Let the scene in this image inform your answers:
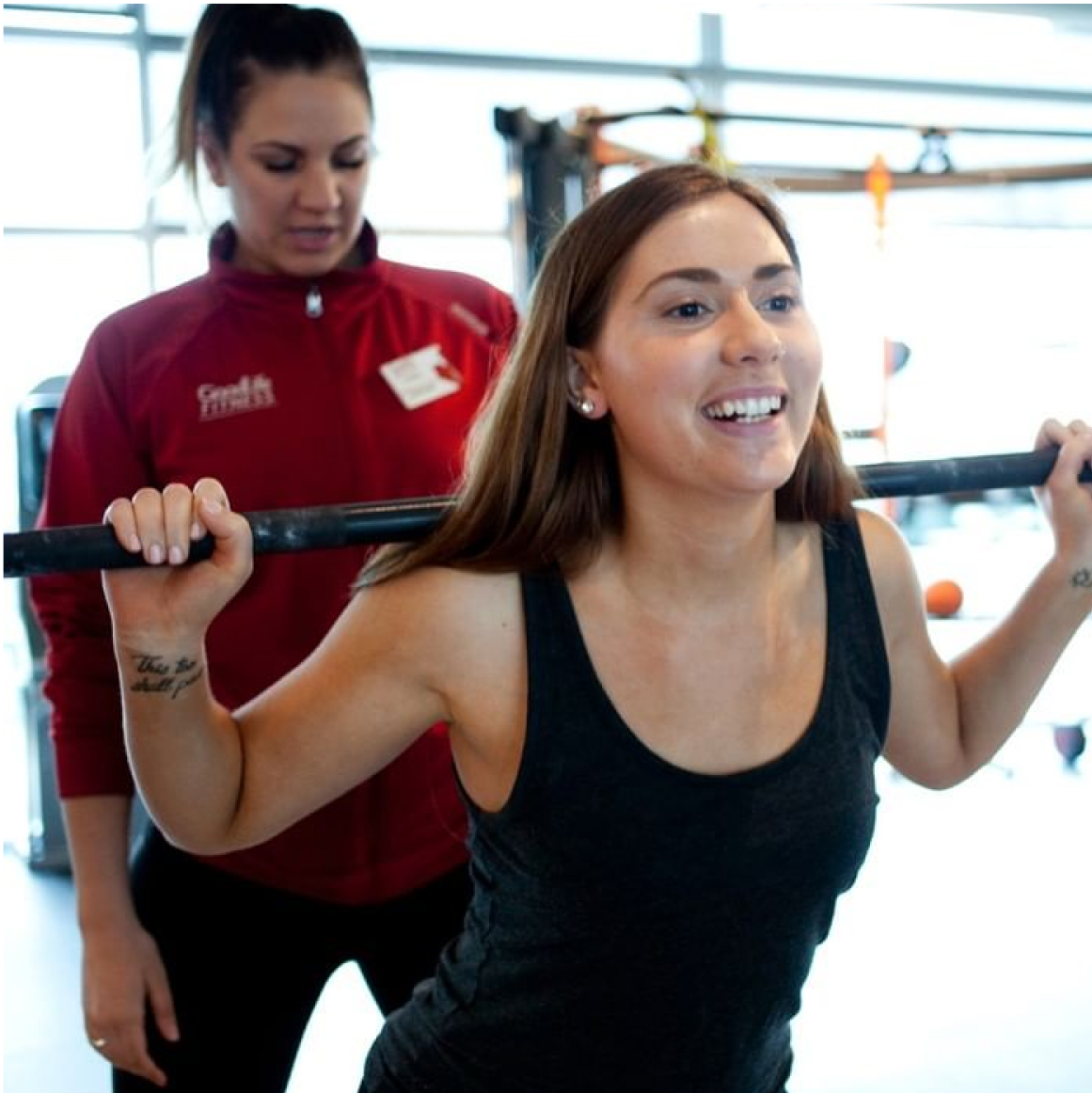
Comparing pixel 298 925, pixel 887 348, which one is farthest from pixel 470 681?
pixel 887 348

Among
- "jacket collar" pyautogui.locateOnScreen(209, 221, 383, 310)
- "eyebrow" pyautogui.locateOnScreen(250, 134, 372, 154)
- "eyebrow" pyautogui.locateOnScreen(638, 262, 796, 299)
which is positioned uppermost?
"eyebrow" pyautogui.locateOnScreen(250, 134, 372, 154)

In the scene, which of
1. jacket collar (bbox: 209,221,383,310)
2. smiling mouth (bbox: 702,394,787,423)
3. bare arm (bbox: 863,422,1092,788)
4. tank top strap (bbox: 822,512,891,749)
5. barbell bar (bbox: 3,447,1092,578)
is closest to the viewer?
barbell bar (bbox: 3,447,1092,578)

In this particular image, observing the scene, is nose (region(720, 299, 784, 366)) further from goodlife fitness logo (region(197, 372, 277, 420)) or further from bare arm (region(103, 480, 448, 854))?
goodlife fitness logo (region(197, 372, 277, 420))

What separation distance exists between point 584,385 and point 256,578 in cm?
43

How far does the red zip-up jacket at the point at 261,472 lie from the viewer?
1485 millimetres

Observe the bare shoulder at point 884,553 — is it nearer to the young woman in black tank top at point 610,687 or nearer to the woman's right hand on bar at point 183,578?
the young woman in black tank top at point 610,687

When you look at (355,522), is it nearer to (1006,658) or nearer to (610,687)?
(610,687)

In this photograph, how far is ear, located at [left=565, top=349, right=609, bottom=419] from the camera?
4.44 ft

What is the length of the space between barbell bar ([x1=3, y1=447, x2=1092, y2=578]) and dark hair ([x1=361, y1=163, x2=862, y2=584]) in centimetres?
4

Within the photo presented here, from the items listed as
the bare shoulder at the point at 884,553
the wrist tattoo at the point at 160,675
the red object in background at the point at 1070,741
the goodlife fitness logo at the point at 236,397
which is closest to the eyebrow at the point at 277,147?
the goodlife fitness logo at the point at 236,397

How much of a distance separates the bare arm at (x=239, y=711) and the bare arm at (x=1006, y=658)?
0.53 meters

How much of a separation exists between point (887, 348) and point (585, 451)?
3.40 metres

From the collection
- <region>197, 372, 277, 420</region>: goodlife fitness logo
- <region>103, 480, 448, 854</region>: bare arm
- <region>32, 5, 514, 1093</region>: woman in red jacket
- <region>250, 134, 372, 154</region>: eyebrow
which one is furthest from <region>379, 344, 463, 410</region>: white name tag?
<region>103, 480, 448, 854</region>: bare arm

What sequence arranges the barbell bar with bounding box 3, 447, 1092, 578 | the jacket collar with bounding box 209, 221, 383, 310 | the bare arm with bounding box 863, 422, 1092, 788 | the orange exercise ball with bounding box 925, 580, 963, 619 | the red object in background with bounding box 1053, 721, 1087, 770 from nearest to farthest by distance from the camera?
the barbell bar with bounding box 3, 447, 1092, 578, the bare arm with bounding box 863, 422, 1092, 788, the jacket collar with bounding box 209, 221, 383, 310, the orange exercise ball with bounding box 925, 580, 963, 619, the red object in background with bounding box 1053, 721, 1087, 770
